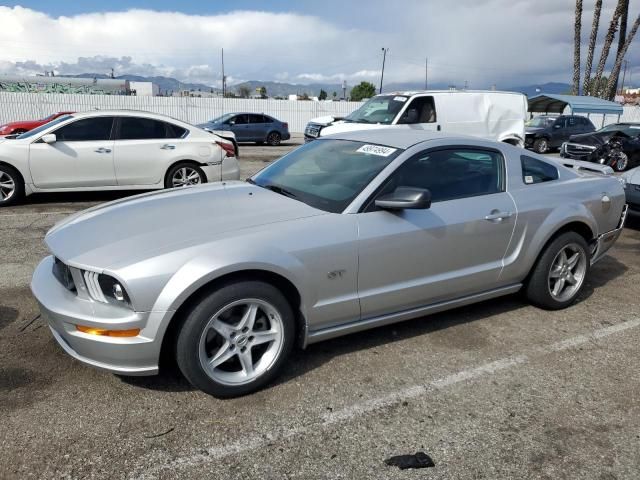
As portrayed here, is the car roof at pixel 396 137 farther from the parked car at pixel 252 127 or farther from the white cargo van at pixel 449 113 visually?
the parked car at pixel 252 127

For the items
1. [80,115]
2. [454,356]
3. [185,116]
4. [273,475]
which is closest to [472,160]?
[454,356]

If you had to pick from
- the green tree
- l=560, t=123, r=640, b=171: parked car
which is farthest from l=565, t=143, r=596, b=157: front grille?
the green tree

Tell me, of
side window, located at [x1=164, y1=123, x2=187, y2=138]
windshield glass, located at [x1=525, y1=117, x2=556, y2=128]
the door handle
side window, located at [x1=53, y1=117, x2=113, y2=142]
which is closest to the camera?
the door handle

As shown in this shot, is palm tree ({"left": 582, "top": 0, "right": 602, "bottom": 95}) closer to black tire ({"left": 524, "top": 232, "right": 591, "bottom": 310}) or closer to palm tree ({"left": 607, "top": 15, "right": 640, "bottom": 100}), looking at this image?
palm tree ({"left": 607, "top": 15, "right": 640, "bottom": 100})

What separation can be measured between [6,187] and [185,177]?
2637 millimetres

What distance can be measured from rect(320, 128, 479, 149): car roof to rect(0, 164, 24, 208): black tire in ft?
19.1

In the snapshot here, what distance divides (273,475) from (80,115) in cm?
725

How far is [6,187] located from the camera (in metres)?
7.73

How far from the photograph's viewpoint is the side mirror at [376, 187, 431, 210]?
3.12 metres

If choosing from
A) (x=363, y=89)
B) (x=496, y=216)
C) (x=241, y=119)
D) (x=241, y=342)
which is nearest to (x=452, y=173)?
(x=496, y=216)

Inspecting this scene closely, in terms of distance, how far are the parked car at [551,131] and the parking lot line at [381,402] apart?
684 inches

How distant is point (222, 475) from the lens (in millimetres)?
2340

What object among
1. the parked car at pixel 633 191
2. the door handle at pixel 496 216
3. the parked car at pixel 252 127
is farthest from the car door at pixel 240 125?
the door handle at pixel 496 216

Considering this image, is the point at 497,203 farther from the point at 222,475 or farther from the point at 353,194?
the point at 222,475
